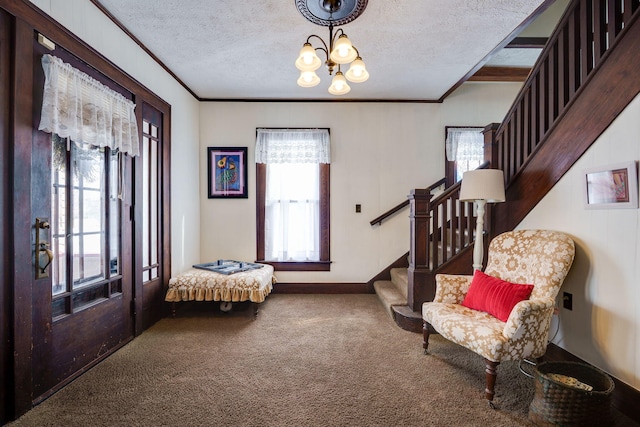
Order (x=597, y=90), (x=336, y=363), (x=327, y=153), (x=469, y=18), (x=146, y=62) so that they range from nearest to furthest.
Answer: (x=597, y=90)
(x=336, y=363)
(x=469, y=18)
(x=146, y=62)
(x=327, y=153)

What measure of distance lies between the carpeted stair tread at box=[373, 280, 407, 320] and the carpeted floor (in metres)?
0.32

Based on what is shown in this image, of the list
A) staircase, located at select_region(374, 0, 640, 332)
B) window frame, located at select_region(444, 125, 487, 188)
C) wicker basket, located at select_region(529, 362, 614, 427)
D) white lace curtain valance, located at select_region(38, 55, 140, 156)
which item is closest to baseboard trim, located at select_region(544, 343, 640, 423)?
wicker basket, located at select_region(529, 362, 614, 427)

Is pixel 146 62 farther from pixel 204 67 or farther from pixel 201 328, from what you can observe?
pixel 201 328

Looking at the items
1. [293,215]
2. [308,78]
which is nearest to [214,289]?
[293,215]

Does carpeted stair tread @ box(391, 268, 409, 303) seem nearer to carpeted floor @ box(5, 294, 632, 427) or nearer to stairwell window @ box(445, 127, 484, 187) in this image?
carpeted floor @ box(5, 294, 632, 427)

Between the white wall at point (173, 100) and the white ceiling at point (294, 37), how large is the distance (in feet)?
0.45

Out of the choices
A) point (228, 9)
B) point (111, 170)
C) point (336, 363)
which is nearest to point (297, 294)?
point (336, 363)

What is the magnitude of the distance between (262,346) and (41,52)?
2495 millimetres

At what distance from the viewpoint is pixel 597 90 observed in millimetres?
2043

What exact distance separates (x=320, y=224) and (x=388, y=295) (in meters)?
1.31

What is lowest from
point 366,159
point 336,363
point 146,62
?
point 336,363

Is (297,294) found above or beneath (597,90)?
beneath

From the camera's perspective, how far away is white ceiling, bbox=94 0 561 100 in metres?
2.32

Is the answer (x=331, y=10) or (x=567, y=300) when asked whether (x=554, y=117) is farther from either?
(x=331, y=10)
